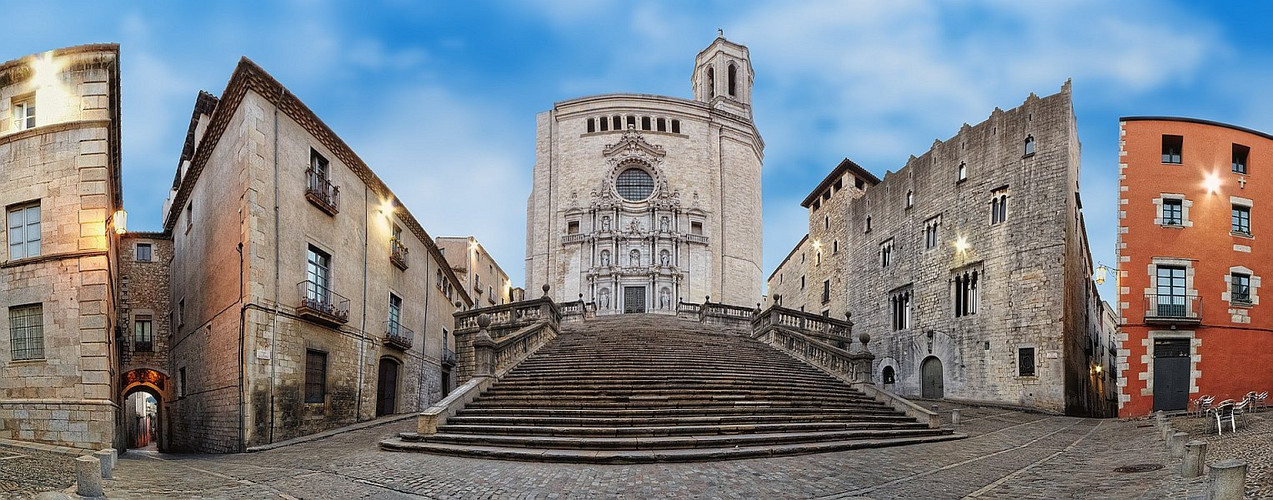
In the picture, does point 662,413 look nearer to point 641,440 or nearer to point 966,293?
point 641,440

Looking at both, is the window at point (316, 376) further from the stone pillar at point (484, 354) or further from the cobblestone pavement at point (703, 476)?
the stone pillar at point (484, 354)

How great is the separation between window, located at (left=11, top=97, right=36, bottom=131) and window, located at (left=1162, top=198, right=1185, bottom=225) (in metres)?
29.1

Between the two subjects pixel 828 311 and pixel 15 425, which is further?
pixel 828 311

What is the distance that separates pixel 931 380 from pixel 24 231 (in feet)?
95.8

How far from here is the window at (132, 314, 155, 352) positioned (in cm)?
2352

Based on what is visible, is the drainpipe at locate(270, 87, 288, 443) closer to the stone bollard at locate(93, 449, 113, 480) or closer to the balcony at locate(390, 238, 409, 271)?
the stone bollard at locate(93, 449, 113, 480)

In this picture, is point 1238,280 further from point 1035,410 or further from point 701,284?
point 701,284

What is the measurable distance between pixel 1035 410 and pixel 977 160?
997cm

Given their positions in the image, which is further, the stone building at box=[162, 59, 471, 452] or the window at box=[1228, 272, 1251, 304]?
the window at box=[1228, 272, 1251, 304]

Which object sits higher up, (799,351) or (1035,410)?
(799,351)

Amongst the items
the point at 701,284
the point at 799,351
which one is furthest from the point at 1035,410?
the point at 701,284

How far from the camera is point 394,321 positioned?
23.0 m

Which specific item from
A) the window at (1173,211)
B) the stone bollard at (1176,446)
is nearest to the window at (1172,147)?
the window at (1173,211)

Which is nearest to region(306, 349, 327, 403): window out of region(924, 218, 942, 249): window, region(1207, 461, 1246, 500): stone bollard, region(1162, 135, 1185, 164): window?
region(1207, 461, 1246, 500): stone bollard
